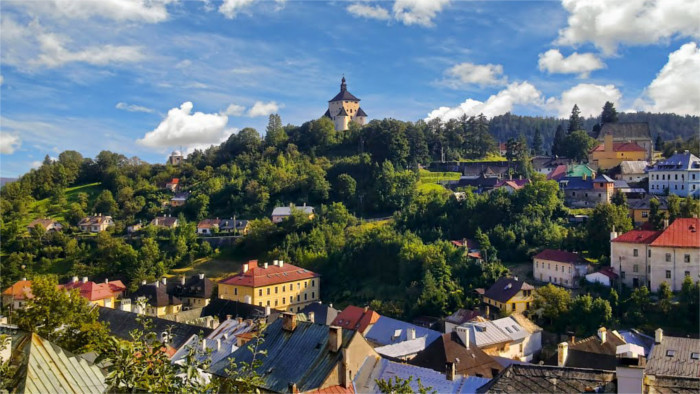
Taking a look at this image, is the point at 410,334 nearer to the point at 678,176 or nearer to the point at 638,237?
the point at 638,237

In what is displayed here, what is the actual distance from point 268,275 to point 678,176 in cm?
2759

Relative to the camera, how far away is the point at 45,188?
233 ft

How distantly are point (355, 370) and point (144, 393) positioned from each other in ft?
29.8

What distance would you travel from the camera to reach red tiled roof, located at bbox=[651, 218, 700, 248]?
2758cm

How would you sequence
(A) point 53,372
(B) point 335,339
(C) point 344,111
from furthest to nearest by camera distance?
1. (C) point 344,111
2. (B) point 335,339
3. (A) point 53,372

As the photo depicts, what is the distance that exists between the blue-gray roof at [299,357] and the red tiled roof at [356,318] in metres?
12.6

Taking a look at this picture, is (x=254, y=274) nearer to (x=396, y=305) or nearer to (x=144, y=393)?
(x=396, y=305)

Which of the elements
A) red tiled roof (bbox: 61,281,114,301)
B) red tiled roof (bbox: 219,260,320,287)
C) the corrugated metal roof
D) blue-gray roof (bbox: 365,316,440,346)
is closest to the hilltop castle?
red tiled roof (bbox: 219,260,320,287)

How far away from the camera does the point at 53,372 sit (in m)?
6.60

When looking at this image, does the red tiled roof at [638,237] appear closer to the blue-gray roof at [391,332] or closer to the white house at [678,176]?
the blue-gray roof at [391,332]

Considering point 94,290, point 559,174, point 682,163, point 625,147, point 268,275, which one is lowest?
point 94,290

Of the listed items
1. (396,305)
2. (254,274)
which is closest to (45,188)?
(254,274)

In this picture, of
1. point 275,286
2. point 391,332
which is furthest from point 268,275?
point 391,332

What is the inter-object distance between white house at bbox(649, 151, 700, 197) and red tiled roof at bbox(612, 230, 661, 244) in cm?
1200
